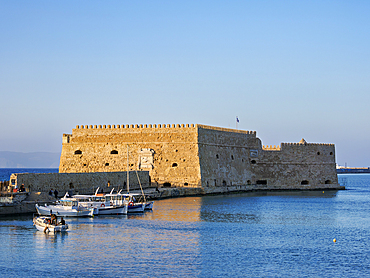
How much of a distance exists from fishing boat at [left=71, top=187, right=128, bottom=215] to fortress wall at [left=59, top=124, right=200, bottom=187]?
11.4 metres

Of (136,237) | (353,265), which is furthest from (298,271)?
(136,237)

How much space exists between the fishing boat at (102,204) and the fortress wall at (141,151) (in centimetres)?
1143

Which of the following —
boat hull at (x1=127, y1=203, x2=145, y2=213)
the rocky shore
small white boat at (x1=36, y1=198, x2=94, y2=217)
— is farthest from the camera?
boat hull at (x1=127, y1=203, x2=145, y2=213)

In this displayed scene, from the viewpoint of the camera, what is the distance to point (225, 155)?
157 ft

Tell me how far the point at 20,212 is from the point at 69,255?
10.7m

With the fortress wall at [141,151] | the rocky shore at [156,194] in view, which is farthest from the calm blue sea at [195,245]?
the fortress wall at [141,151]

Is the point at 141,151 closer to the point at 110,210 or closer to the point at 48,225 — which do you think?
the point at 110,210

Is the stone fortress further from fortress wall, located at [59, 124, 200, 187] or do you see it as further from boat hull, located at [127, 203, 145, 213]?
boat hull, located at [127, 203, 145, 213]

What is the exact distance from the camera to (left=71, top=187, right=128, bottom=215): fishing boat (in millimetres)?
31453

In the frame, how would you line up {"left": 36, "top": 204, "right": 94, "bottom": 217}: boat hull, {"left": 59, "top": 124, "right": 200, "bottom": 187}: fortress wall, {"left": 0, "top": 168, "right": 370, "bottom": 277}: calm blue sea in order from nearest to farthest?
{"left": 0, "top": 168, "right": 370, "bottom": 277}: calm blue sea, {"left": 36, "top": 204, "right": 94, "bottom": 217}: boat hull, {"left": 59, "top": 124, "right": 200, "bottom": 187}: fortress wall

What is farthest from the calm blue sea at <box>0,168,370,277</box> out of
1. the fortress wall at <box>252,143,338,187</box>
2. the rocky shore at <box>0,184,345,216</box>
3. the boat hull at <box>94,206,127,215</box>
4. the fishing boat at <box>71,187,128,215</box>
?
the fortress wall at <box>252,143,338,187</box>

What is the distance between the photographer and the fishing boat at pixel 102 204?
103 ft

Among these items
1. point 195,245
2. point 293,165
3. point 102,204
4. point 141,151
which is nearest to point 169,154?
point 141,151

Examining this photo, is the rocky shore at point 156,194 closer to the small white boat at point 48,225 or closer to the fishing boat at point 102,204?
the fishing boat at point 102,204
